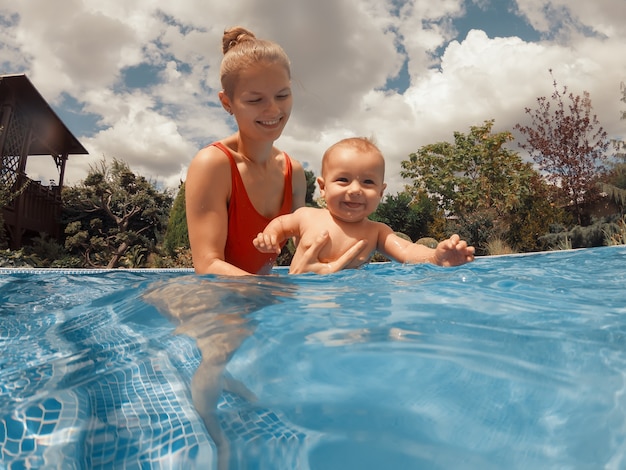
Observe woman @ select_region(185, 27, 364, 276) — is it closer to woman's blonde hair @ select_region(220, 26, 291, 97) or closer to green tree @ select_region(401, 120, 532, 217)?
woman's blonde hair @ select_region(220, 26, 291, 97)

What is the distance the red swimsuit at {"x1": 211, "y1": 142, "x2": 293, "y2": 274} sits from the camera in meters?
2.76

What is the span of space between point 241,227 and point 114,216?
1369 centimetres

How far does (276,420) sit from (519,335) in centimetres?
82

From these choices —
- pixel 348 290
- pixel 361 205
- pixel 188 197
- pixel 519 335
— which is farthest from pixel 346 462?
pixel 361 205

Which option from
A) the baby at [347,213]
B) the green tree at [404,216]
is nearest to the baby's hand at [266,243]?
the baby at [347,213]

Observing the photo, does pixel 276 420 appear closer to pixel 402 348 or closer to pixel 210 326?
pixel 402 348

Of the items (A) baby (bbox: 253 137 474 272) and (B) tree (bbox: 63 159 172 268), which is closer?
(A) baby (bbox: 253 137 474 272)

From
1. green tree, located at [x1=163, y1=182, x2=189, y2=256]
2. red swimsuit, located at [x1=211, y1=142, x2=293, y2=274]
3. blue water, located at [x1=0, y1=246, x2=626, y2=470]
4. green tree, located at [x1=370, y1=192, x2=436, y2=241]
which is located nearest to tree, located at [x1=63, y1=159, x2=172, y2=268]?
green tree, located at [x1=163, y1=182, x2=189, y2=256]

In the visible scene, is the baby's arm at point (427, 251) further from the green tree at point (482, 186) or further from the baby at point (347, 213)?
the green tree at point (482, 186)

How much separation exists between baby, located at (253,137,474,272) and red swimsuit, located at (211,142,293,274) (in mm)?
117

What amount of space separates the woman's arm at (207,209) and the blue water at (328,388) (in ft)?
2.44

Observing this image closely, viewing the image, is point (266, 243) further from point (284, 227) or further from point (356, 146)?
point (356, 146)

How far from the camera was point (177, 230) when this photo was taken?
40.7 ft

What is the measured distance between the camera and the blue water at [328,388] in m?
0.98
